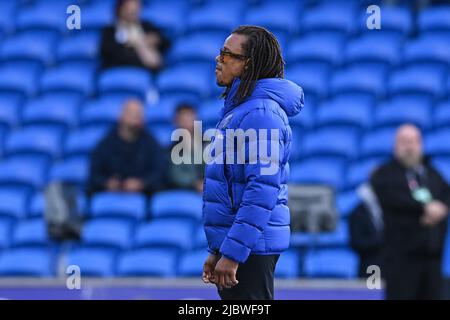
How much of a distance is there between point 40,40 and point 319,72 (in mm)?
2803

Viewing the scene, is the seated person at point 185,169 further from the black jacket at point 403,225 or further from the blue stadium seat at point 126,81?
the black jacket at point 403,225

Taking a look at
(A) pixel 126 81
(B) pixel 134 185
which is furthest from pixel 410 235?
(A) pixel 126 81

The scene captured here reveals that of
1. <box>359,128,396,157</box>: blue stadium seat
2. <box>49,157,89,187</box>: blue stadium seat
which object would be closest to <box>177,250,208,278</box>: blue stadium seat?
<box>49,157,89,187</box>: blue stadium seat

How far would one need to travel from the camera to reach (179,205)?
9.28m

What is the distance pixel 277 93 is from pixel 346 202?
189 inches

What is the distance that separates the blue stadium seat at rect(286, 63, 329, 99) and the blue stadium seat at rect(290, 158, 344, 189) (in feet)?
2.97

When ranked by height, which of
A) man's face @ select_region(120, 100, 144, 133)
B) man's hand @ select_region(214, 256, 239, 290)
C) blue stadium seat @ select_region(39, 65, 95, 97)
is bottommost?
man's hand @ select_region(214, 256, 239, 290)

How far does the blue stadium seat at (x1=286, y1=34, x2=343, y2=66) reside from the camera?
10.8m

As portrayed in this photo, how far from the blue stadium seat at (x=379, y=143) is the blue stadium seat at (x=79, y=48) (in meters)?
2.94

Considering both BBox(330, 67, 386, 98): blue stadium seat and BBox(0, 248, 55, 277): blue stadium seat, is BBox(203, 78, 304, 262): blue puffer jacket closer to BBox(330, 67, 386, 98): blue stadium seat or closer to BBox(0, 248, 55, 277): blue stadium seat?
BBox(0, 248, 55, 277): blue stadium seat

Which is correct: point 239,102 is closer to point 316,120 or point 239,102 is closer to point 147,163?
point 147,163

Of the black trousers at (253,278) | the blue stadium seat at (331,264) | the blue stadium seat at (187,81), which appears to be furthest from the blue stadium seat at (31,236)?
the black trousers at (253,278)

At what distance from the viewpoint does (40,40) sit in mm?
11641

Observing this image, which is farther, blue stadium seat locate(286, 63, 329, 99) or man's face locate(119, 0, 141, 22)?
man's face locate(119, 0, 141, 22)
